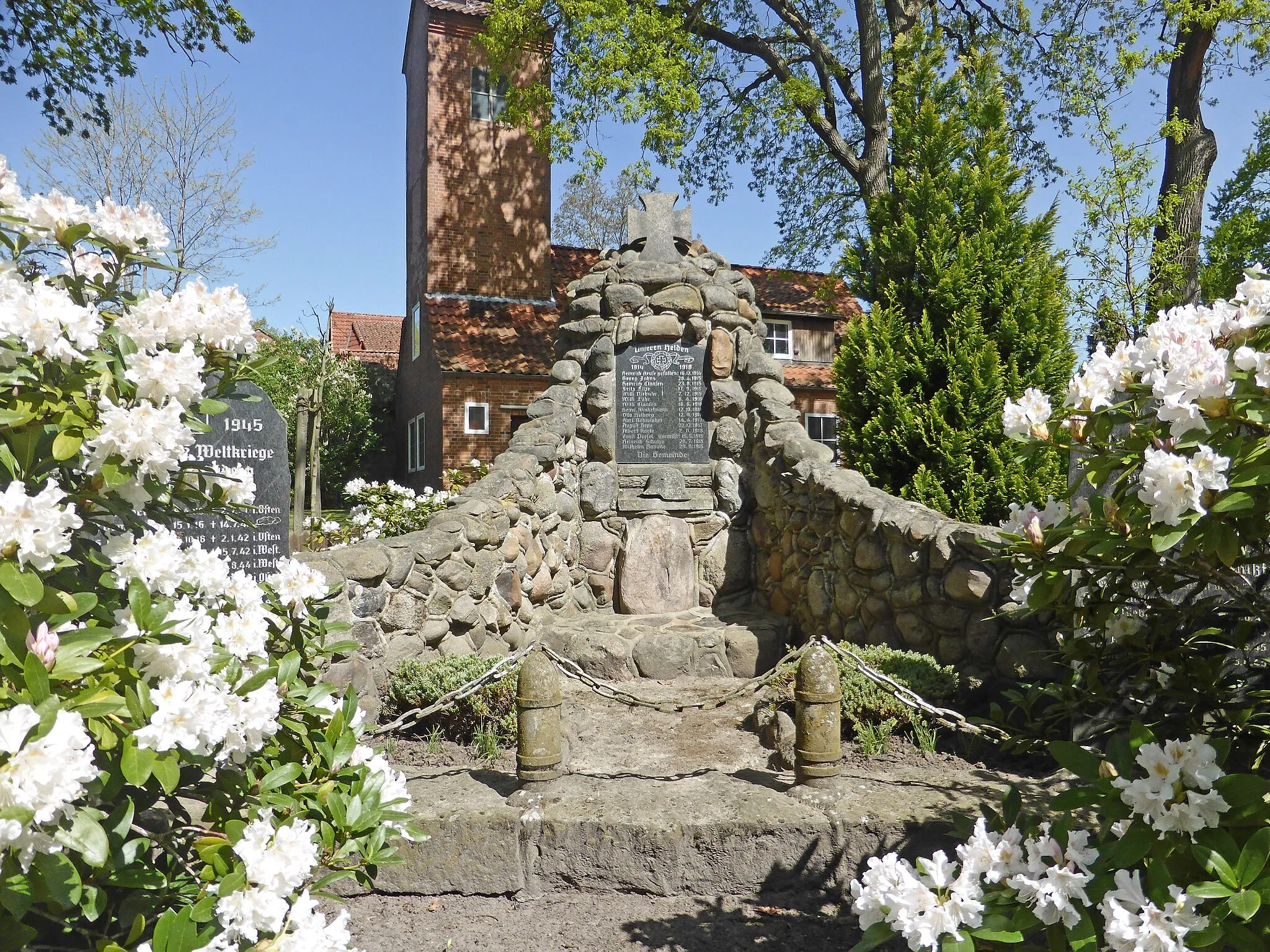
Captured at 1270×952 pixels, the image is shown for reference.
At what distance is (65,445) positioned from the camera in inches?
56.6

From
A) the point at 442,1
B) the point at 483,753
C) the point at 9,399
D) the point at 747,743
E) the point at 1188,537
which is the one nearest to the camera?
the point at 9,399

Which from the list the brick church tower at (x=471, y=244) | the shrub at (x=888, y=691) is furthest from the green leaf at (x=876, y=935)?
the brick church tower at (x=471, y=244)

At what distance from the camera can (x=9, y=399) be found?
1.47 metres

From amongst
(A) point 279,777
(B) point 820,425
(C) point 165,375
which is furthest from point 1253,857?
(B) point 820,425

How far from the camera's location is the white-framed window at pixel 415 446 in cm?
1783

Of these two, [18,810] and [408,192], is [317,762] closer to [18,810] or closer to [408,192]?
[18,810]

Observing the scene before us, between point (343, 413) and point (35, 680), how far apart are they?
64.3ft

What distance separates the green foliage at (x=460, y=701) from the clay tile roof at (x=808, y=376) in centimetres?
1515

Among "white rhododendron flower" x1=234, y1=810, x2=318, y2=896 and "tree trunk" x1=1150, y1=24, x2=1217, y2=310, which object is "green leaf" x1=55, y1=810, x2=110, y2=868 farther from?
"tree trunk" x1=1150, y1=24, x2=1217, y2=310

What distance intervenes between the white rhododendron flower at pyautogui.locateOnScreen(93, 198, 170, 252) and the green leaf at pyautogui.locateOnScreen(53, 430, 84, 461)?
532 millimetres

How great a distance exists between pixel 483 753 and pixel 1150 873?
3465 mm

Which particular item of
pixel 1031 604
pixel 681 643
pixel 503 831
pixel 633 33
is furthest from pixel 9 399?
pixel 633 33

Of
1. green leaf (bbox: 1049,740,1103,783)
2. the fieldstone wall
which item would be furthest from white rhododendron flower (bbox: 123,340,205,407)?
the fieldstone wall

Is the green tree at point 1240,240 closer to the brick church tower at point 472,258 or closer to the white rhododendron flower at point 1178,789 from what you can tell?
the brick church tower at point 472,258
